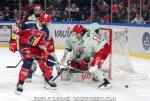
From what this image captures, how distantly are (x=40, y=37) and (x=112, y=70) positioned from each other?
200cm

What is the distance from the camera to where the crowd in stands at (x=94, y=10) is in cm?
1292

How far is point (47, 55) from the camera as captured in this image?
6.95 metres

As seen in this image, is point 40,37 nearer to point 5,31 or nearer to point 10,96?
point 10,96

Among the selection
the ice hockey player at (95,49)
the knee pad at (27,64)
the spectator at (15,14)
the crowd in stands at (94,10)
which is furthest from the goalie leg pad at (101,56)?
the spectator at (15,14)

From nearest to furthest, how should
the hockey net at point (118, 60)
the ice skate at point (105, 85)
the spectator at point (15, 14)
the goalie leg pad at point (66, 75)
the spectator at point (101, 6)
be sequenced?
the ice skate at point (105, 85), the goalie leg pad at point (66, 75), the hockey net at point (118, 60), the spectator at point (101, 6), the spectator at point (15, 14)

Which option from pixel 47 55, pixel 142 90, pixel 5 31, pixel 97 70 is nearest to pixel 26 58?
pixel 47 55

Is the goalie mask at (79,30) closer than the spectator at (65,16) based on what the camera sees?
Yes

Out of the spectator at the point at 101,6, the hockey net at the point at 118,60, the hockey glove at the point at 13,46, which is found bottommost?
the hockey net at the point at 118,60

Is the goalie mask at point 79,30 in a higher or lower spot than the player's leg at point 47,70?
higher

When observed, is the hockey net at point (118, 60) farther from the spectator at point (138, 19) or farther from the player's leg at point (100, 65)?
the spectator at point (138, 19)

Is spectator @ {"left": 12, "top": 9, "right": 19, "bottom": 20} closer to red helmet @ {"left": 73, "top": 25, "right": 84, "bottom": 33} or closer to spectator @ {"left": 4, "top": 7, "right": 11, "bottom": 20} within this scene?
spectator @ {"left": 4, "top": 7, "right": 11, "bottom": 20}

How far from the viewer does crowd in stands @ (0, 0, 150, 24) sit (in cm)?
1292

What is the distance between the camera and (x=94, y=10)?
1449 centimetres

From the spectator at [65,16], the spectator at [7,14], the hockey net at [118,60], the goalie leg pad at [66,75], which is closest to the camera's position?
the goalie leg pad at [66,75]
